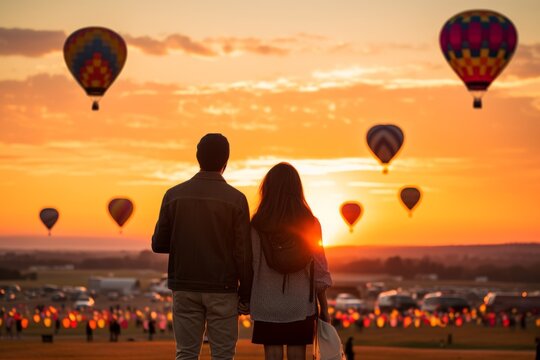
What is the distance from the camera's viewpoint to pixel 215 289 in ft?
34.6

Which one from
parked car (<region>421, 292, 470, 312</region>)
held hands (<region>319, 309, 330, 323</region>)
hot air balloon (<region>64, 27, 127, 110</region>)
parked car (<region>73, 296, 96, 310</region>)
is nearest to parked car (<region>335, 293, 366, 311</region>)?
parked car (<region>421, 292, 470, 312</region>)

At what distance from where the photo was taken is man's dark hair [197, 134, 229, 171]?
10.6 meters

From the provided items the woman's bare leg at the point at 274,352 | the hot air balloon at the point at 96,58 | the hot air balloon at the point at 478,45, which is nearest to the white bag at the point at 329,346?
the woman's bare leg at the point at 274,352

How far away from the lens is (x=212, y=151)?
35.1ft

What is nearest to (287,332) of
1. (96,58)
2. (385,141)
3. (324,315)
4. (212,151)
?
(324,315)

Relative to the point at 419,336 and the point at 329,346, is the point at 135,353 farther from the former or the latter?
the point at 329,346

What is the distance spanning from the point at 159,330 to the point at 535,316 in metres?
43.6

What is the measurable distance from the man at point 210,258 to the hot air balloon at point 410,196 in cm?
8622

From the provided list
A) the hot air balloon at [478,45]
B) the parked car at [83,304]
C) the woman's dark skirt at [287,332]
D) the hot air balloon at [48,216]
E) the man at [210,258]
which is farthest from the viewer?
the parked car at [83,304]

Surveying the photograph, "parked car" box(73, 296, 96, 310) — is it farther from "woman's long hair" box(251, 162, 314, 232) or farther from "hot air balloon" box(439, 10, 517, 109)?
"woman's long hair" box(251, 162, 314, 232)

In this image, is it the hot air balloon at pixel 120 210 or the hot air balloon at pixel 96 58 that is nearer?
the hot air balloon at pixel 96 58

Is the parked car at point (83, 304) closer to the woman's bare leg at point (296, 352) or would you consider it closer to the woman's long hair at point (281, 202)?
the woman's bare leg at point (296, 352)

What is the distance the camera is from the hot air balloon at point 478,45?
204ft

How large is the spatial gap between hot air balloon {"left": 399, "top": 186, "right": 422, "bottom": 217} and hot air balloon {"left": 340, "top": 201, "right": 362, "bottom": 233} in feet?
16.2
